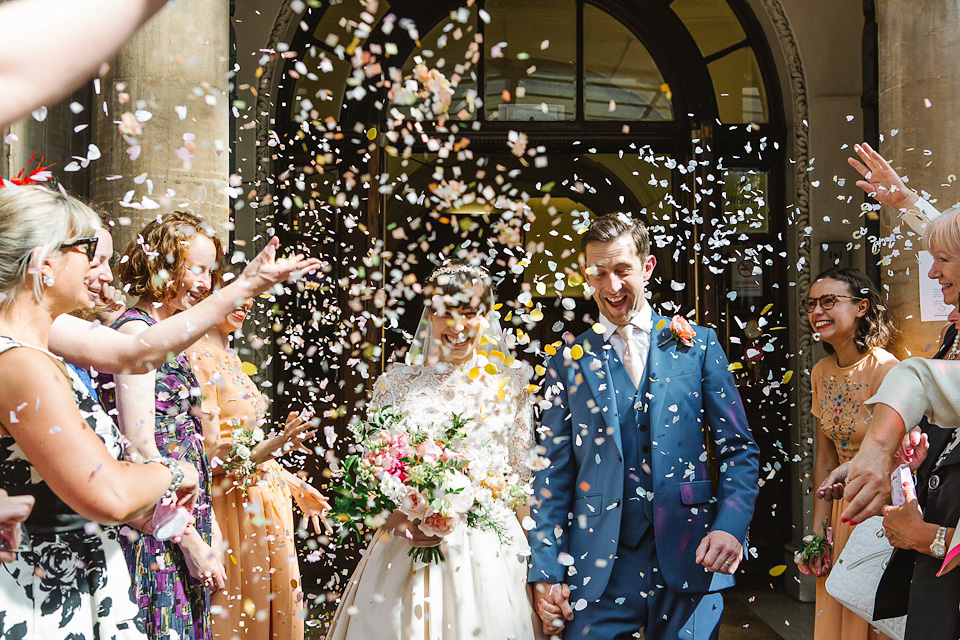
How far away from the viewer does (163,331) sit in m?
2.22

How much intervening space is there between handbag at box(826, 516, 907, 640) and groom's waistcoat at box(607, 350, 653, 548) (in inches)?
31.5

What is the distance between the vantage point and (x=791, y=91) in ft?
20.7

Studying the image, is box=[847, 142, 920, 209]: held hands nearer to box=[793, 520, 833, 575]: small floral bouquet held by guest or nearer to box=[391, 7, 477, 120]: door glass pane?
box=[793, 520, 833, 575]: small floral bouquet held by guest

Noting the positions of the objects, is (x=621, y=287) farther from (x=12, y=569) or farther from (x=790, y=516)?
(x=790, y=516)

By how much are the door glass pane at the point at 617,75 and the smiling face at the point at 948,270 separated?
431cm

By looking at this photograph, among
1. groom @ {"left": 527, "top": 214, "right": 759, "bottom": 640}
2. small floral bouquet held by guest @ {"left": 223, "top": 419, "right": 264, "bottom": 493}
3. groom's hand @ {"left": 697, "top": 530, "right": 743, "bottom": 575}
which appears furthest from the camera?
small floral bouquet held by guest @ {"left": 223, "top": 419, "right": 264, "bottom": 493}

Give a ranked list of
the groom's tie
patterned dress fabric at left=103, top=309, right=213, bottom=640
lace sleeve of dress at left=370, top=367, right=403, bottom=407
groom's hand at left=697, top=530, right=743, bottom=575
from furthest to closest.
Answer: lace sleeve of dress at left=370, top=367, right=403, bottom=407, the groom's tie, groom's hand at left=697, top=530, right=743, bottom=575, patterned dress fabric at left=103, top=309, right=213, bottom=640

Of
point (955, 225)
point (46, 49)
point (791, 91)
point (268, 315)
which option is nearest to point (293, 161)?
point (268, 315)

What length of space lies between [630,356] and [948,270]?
110 cm

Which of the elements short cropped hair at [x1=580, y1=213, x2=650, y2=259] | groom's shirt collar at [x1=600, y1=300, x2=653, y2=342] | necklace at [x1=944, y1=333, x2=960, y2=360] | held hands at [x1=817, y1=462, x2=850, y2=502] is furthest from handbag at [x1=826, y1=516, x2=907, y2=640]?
short cropped hair at [x1=580, y1=213, x2=650, y2=259]

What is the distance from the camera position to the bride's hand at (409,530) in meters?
3.20

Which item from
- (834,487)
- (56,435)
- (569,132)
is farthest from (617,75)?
(56,435)

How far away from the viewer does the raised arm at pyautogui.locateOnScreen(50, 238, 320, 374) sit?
6.91 ft

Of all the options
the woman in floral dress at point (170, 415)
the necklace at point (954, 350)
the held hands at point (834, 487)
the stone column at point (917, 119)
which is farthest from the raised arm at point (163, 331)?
the stone column at point (917, 119)
